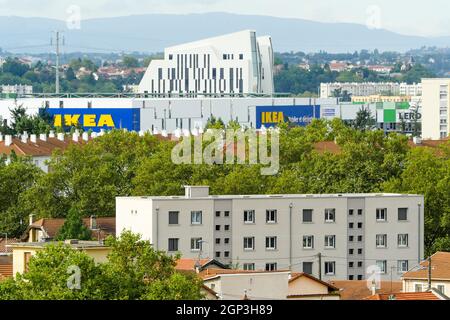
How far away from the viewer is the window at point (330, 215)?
3644 cm

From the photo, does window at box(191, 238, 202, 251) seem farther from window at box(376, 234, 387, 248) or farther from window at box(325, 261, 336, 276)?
window at box(376, 234, 387, 248)

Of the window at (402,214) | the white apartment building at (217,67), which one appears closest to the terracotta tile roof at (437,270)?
the window at (402,214)

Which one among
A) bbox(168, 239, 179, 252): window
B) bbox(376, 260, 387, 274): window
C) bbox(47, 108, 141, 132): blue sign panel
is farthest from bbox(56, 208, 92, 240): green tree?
bbox(47, 108, 141, 132): blue sign panel

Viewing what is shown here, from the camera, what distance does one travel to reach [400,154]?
53688 millimetres

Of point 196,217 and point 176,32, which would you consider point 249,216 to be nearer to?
point 196,217

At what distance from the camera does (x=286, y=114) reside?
346ft

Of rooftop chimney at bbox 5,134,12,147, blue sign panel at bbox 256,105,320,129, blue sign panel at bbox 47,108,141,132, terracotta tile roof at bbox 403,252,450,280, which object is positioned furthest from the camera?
blue sign panel at bbox 256,105,320,129

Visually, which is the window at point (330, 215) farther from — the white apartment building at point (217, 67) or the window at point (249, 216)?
the white apartment building at point (217, 67)

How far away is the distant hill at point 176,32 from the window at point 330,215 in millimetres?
42525

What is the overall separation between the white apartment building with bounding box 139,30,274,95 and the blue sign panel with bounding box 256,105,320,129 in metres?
11.8

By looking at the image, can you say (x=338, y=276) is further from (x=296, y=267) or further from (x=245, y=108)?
(x=245, y=108)

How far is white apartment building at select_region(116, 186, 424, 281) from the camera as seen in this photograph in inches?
1384

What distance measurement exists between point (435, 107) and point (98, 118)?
22.8m

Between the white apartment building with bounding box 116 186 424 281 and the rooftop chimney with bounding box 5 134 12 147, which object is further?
the rooftop chimney with bounding box 5 134 12 147
